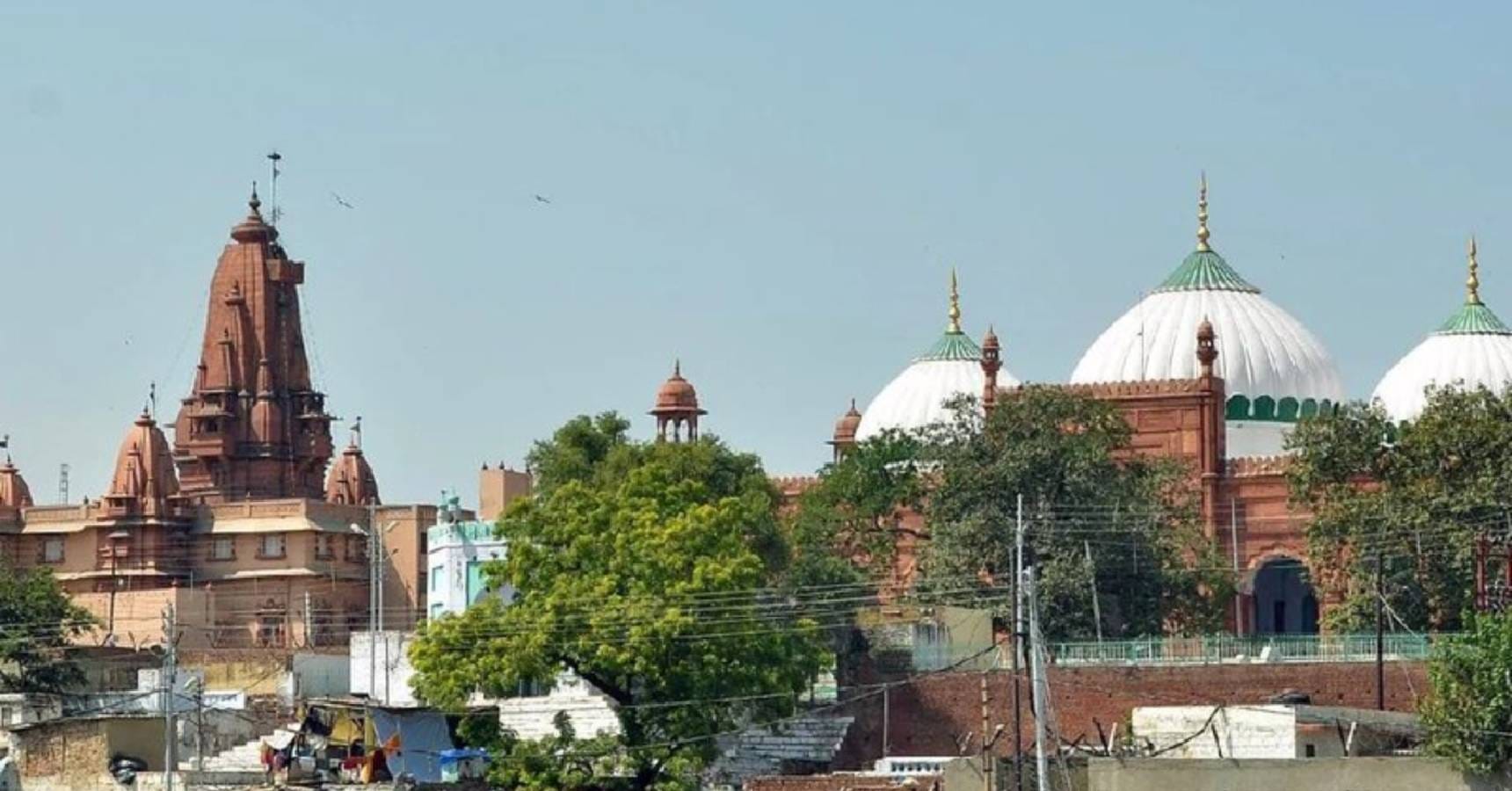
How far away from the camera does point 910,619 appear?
59.6m

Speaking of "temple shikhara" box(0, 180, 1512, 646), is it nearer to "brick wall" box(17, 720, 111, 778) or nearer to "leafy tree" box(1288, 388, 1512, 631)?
"leafy tree" box(1288, 388, 1512, 631)

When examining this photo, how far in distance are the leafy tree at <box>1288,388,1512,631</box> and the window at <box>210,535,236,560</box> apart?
1170 inches

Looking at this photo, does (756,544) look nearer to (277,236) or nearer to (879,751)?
(879,751)

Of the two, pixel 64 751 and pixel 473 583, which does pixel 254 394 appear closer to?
pixel 473 583

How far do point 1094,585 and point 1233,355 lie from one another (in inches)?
531

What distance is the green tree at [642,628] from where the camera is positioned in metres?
52.2

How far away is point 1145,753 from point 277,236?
48.8 metres

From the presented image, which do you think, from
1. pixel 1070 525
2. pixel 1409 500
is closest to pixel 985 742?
pixel 1070 525

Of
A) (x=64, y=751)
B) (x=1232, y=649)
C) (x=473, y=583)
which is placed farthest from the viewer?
(x=473, y=583)

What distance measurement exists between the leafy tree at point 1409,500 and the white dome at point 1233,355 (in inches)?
390

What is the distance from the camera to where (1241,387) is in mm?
70750

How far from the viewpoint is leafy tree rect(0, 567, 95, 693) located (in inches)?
2480

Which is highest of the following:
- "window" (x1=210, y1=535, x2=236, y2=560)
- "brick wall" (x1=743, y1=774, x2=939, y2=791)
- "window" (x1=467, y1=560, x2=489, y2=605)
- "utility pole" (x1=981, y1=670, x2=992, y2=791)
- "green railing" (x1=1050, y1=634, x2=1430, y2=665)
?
"window" (x1=210, y1=535, x2=236, y2=560)

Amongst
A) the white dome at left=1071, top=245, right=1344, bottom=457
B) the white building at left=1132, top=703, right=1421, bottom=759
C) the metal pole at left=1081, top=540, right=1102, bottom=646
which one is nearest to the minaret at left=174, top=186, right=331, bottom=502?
the white dome at left=1071, top=245, right=1344, bottom=457
